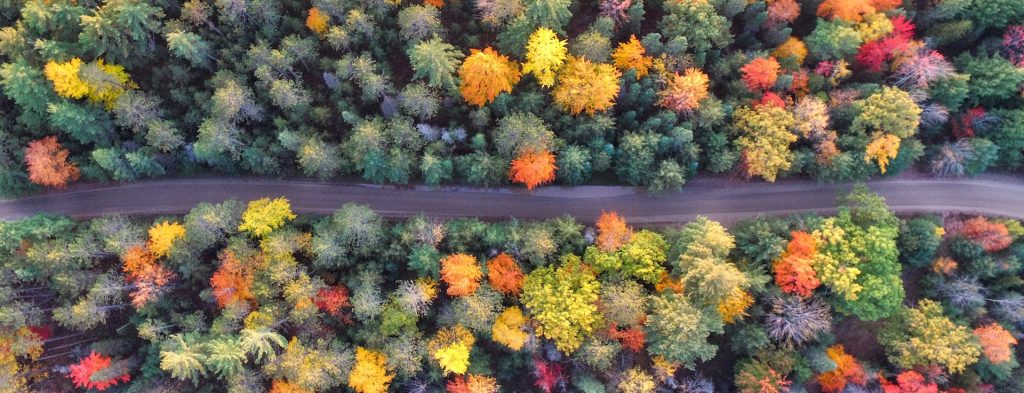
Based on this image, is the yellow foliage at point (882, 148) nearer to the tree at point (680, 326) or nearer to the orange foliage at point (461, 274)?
the tree at point (680, 326)

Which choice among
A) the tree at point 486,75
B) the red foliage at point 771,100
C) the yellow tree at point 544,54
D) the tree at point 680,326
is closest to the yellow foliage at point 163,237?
the tree at point 486,75

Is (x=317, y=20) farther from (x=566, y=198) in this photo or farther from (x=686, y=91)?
(x=686, y=91)

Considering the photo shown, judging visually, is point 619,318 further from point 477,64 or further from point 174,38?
point 174,38

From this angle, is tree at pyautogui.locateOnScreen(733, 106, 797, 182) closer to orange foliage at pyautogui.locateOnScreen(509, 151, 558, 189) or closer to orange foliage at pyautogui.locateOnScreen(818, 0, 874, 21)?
orange foliage at pyautogui.locateOnScreen(818, 0, 874, 21)

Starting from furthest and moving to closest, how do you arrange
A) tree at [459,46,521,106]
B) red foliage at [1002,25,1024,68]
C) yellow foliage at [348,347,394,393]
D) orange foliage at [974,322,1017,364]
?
red foliage at [1002,25,1024,68]
orange foliage at [974,322,1017,364]
yellow foliage at [348,347,394,393]
tree at [459,46,521,106]

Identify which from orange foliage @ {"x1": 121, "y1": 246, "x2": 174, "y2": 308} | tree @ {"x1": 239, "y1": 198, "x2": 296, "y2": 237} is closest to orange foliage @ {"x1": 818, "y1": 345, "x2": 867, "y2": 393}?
tree @ {"x1": 239, "y1": 198, "x2": 296, "y2": 237}

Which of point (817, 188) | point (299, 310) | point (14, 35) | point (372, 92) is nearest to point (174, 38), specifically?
point (14, 35)
